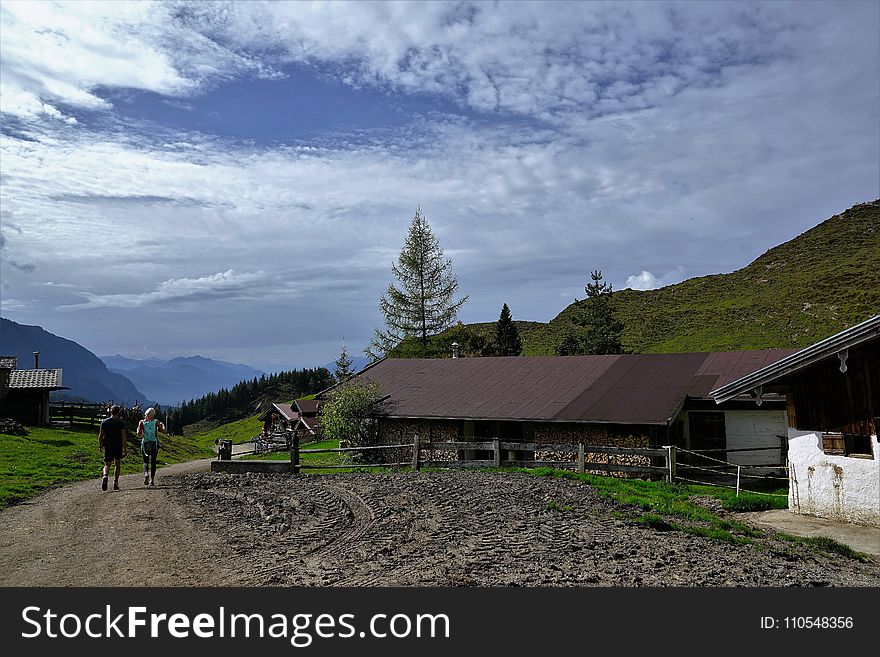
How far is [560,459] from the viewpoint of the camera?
23.7m

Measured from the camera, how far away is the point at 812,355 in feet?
45.2

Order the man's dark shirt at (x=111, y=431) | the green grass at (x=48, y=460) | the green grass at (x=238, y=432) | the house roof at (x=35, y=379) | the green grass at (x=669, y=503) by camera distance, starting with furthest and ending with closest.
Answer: the green grass at (x=238, y=432)
the house roof at (x=35, y=379)
the green grass at (x=48, y=460)
the man's dark shirt at (x=111, y=431)
the green grass at (x=669, y=503)

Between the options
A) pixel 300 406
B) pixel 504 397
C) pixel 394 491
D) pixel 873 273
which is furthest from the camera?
pixel 873 273

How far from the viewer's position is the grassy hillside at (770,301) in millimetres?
66500

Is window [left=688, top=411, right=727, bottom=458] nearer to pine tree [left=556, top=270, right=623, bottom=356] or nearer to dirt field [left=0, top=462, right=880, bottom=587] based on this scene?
dirt field [left=0, top=462, right=880, bottom=587]

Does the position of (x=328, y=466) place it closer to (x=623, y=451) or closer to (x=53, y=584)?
(x=623, y=451)

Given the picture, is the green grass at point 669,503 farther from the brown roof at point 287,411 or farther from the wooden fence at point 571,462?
the brown roof at point 287,411

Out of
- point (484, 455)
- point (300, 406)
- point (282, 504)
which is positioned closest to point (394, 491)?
point (282, 504)

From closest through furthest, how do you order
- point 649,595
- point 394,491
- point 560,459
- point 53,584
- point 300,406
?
point 649,595 < point 53,584 < point 394,491 < point 560,459 < point 300,406

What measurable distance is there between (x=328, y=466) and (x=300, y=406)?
40.2 meters

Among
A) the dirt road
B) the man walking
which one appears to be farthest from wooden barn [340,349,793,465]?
the man walking

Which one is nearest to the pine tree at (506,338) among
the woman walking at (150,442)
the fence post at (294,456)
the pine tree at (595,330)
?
the pine tree at (595,330)

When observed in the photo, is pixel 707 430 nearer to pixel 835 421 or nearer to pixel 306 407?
pixel 835 421

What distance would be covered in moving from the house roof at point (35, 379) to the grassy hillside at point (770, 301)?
155 feet
